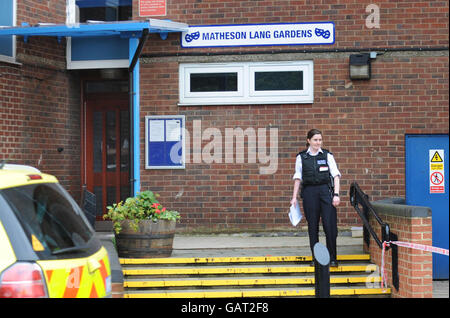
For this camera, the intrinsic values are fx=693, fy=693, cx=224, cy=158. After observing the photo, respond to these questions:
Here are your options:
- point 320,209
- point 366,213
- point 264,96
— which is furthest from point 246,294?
point 264,96

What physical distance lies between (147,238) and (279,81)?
3.78m

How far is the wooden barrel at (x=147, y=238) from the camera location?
9.12 m

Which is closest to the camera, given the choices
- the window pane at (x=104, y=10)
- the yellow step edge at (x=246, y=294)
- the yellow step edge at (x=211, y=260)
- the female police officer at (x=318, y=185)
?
the yellow step edge at (x=246, y=294)

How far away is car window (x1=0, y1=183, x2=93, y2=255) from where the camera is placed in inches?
163

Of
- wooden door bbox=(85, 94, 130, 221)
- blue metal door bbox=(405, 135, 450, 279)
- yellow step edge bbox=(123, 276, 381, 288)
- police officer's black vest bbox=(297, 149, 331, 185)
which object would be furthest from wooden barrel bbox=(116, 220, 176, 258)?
blue metal door bbox=(405, 135, 450, 279)

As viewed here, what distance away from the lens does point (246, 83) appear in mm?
11414

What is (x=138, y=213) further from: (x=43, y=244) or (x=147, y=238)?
(x=43, y=244)

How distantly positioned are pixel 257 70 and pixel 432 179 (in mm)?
3336

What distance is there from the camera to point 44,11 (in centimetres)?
1219

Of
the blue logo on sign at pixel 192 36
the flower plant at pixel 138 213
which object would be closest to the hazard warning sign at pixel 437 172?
the blue logo on sign at pixel 192 36

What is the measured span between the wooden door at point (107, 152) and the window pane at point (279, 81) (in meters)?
3.10

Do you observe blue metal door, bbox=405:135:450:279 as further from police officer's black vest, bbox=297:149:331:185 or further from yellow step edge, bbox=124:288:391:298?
yellow step edge, bbox=124:288:391:298

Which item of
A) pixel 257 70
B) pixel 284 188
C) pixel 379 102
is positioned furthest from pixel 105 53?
pixel 379 102

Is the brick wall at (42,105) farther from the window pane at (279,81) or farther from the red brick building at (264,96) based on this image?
the window pane at (279,81)
